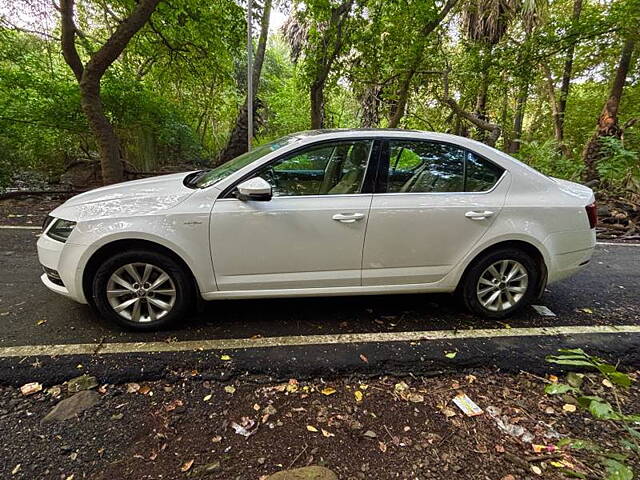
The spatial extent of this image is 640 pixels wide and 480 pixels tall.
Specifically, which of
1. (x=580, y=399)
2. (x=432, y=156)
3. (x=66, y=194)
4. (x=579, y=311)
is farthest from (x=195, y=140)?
(x=580, y=399)

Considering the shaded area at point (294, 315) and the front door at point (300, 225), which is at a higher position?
the front door at point (300, 225)

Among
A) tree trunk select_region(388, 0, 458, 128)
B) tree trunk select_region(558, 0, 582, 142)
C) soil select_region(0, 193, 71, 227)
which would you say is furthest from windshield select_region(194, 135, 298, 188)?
tree trunk select_region(558, 0, 582, 142)

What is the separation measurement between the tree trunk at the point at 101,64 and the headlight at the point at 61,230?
4.69 metres

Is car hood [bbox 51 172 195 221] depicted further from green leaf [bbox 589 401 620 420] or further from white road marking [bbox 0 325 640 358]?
green leaf [bbox 589 401 620 420]

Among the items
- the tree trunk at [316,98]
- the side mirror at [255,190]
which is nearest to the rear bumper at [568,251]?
the side mirror at [255,190]

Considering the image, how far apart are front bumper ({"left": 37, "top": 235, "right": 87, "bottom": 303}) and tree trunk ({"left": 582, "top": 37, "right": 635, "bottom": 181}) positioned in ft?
32.3

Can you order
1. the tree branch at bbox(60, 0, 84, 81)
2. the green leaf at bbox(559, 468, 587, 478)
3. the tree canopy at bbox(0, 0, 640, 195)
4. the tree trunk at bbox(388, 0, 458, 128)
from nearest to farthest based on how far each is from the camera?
the green leaf at bbox(559, 468, 587, 478)
the tree branch at bbox(60, 0, 84, 81)
the tree canopy at bbox(0, 0, 640, 195)
the tree trunk at bbox(388, 0, 458, 128)

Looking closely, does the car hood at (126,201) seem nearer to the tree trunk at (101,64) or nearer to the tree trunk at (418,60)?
the tree trunk at (101,64)

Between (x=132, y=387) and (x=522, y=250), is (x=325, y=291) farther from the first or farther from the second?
(x=522, y=250)

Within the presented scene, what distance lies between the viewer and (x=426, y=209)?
2893mm

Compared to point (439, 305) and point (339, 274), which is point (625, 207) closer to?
point (439, 305)

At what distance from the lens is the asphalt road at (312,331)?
2.51m

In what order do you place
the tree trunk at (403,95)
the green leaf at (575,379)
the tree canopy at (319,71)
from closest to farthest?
the green leaf at (575,379), the tree canopy at (319,71), the tree trunk at (403,95)

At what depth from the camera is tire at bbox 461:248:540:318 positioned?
3.10m
